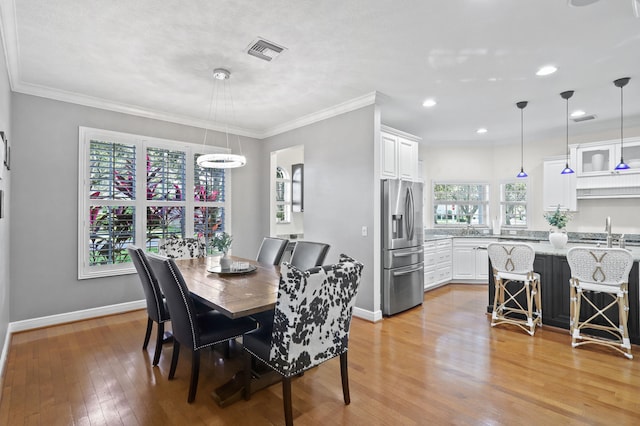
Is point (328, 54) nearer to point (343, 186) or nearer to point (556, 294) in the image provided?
point (343, 186)

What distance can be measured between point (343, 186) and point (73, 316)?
369 cm

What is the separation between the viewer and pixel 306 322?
6.31ft

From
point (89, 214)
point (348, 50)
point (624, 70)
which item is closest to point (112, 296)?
point (89, 214)

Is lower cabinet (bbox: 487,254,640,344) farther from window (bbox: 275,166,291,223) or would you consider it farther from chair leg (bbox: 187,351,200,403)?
window (bbox: 275,166,291,223)

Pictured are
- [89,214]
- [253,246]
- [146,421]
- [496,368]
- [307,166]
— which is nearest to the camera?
[146,421]

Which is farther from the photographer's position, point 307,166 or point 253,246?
point 253,246

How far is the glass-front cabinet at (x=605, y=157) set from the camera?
470 cm

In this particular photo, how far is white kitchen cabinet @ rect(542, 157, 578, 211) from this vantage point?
5.35 metres

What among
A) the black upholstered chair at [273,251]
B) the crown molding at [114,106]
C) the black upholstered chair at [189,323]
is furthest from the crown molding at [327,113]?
the black upholstered chair at [189,323]

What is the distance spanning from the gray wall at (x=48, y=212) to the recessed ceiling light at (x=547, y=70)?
4.97 meters

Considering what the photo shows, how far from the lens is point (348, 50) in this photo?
2.85m

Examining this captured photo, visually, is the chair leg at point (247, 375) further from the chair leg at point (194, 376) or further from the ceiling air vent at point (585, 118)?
the ceiling air vent at point (585, 118)

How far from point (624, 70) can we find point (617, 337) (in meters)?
2.65

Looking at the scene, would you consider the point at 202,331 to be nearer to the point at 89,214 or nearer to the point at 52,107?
the point at 89,214
